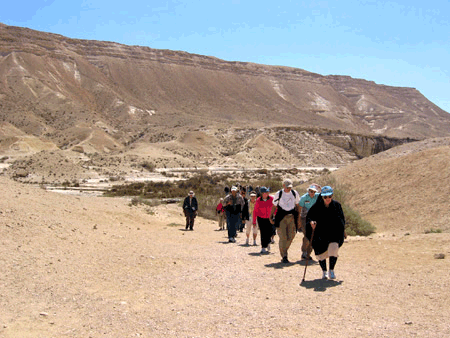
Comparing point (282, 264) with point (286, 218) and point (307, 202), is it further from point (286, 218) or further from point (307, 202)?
point (307, 202)

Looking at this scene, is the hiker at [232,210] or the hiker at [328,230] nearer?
the hiker at [328,230]

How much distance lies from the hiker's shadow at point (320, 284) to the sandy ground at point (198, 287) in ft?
0.09

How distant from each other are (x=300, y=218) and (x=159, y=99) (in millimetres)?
98462

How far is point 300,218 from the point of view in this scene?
31.2 ft

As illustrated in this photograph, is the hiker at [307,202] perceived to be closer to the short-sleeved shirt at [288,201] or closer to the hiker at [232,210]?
the short-sleeved shirt at [288,201]

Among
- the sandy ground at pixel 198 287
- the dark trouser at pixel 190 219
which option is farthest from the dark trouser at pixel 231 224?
the dark trouser at pixel 190 219

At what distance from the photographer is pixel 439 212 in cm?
1442

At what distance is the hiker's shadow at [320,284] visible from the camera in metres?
7.10

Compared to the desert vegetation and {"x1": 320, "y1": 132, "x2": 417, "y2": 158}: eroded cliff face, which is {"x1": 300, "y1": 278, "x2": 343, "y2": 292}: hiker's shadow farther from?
{"x1": 320, "y1": 132, "x2": 417, "y2": 158}: eroded cliff face

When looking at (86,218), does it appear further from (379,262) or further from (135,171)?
(135,171)

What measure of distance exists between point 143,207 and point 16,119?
62577 millimetres

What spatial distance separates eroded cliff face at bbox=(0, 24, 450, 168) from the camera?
257 ft

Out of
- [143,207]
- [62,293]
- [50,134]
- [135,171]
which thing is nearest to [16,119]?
[50,134]

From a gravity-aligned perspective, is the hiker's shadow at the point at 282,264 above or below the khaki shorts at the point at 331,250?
below
